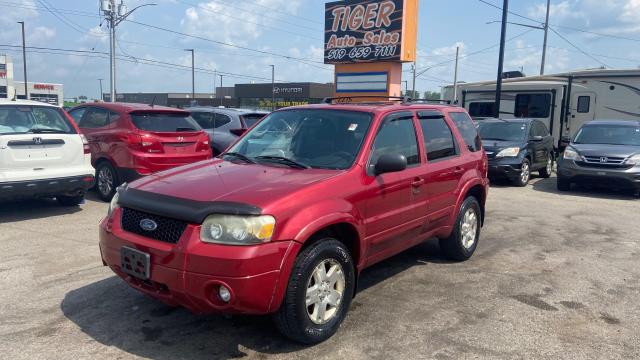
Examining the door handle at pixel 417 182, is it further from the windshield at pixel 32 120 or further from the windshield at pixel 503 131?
the windshield at pixel 503 131

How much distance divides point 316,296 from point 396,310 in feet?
3.33

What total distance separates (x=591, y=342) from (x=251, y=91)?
227 feet

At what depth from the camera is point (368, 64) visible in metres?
17.0

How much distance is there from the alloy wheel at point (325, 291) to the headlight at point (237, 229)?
0.52m

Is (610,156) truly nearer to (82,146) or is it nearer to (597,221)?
(597,221)

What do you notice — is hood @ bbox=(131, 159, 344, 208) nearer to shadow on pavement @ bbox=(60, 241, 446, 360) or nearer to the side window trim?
the side window trim

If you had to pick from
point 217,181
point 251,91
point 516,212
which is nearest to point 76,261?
point 217,181

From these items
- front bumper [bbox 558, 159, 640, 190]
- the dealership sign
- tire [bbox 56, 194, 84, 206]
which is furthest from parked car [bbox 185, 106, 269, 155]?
front bumper [bbox 558, 159, 640, 190]

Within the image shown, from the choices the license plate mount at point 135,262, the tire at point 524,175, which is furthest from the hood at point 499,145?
the license plate mount at point 135,262

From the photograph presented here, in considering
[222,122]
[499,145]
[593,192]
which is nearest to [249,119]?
[222,122]

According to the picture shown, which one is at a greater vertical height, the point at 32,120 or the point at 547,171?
the point at 32,120

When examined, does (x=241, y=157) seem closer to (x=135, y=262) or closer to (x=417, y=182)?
(x=135, y=262)

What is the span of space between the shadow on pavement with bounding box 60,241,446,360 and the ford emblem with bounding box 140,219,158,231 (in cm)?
84

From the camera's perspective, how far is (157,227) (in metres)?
3.51
